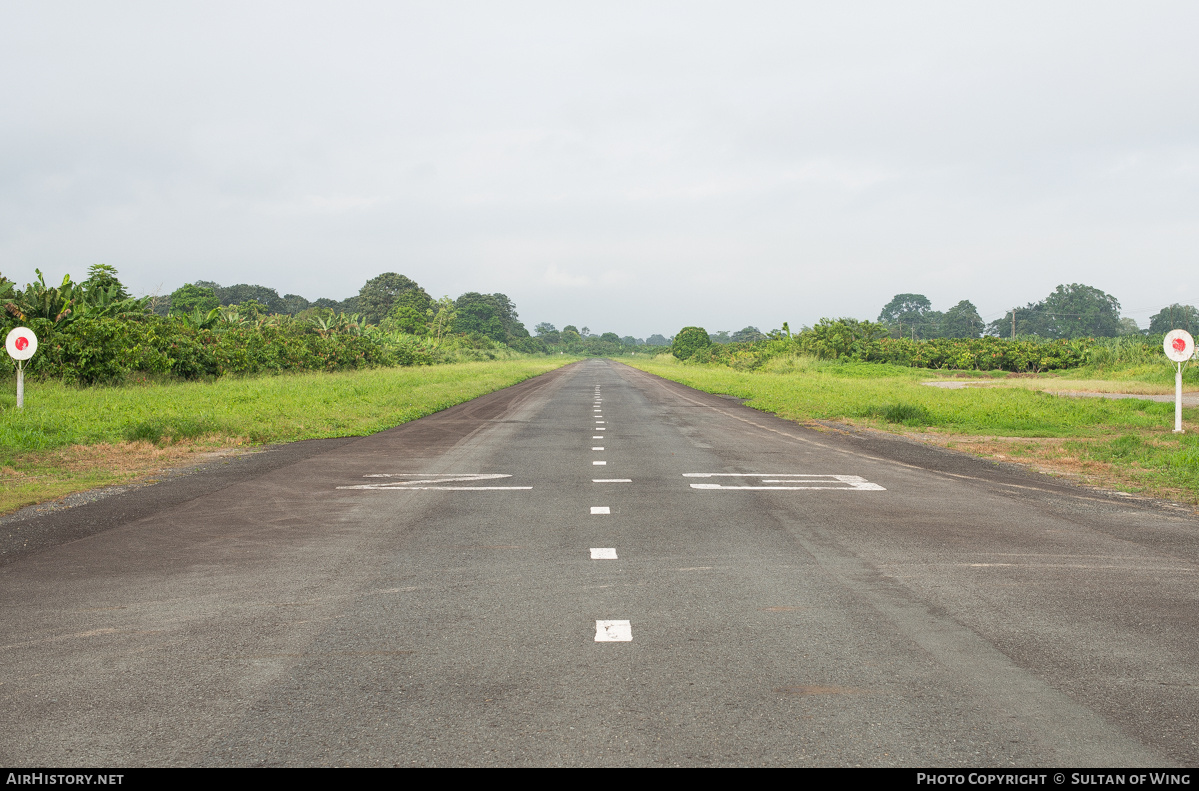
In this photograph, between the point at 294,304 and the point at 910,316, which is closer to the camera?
the point at 294,304

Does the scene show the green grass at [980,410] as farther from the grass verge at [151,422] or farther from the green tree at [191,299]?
the green tree at [191,299]

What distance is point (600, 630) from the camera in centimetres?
468

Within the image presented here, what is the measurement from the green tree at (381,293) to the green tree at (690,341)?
42296 millimetres

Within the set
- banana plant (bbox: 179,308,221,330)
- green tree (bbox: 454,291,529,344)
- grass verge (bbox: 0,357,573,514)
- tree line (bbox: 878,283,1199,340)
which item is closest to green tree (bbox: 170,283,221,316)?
green tree (bbox: 454,291,529,344)

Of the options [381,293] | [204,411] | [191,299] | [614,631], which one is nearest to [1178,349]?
[614,631]

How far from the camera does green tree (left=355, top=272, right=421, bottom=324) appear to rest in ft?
384

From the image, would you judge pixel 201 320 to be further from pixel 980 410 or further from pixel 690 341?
pixel 690 341

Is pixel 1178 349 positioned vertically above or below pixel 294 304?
below

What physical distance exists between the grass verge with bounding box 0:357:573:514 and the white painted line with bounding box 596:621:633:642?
24.8ft

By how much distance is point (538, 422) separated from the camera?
20.1 metres

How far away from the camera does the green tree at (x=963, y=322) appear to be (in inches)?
5477

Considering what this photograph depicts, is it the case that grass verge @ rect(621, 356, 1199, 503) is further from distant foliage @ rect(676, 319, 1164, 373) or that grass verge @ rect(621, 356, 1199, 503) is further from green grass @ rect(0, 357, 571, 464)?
distant foliage @ rect(676, 319, 1164, 373)

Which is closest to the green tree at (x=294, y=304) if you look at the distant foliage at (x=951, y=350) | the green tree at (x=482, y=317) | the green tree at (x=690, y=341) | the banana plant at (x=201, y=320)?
the green tree at (x=482, y=317)

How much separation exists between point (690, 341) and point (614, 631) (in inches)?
4425
